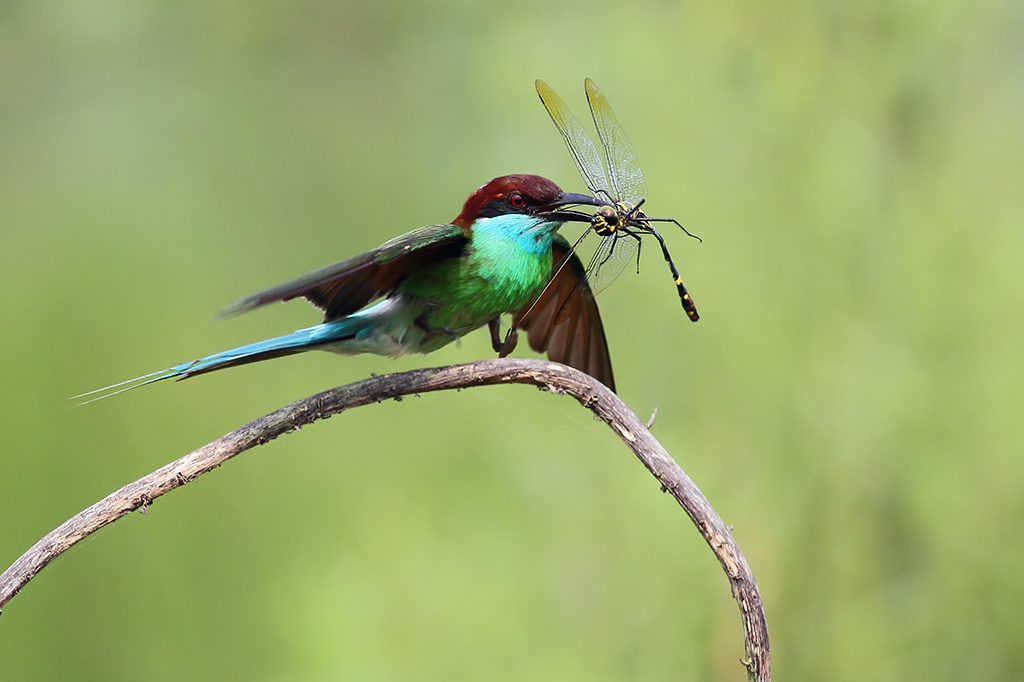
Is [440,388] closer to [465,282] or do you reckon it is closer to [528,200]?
[465,282]

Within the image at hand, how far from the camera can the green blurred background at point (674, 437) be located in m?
1.82

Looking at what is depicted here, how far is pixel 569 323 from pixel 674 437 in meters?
0.53

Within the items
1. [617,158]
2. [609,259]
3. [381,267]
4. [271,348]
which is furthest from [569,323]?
[271,348]

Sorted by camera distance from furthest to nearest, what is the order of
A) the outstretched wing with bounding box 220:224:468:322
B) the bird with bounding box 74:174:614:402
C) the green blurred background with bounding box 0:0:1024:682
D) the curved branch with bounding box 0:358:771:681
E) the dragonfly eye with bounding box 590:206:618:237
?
the green blurred background with bounding box 0:0:1024:682 < the dragonfly eye with bounding box 590:206:618:237 < the bird with bounding box 74:174:614:402 < the outstretched wing with bounding box 220:224:468:322 < the curved branch with bounding box 0:358:771:681

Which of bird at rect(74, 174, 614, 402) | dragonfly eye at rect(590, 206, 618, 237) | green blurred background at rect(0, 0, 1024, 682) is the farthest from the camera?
→ green blurred background at rect(0, 0, 1024, 682)

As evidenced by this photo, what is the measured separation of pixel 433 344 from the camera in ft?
4.72

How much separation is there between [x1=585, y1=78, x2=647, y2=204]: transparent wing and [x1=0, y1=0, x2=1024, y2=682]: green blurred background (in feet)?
1.59

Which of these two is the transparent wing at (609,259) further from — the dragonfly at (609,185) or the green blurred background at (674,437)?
the green blurred background at (674,437)

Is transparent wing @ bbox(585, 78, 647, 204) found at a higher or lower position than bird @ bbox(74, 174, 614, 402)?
higher

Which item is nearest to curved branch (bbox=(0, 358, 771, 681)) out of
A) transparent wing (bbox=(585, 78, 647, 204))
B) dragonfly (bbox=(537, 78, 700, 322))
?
dragonfly (bbox=(537, 78, 700, 322))

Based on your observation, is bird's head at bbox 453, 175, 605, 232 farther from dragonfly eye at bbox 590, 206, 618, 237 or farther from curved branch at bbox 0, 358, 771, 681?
curved branch at bbox 0, 358, 771, 681

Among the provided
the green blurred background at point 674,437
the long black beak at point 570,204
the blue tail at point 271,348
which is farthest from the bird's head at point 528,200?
the green blurred background at point 674,437

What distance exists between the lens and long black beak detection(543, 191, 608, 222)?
4.58 ft

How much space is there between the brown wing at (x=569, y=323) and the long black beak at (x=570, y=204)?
0.06 meters
